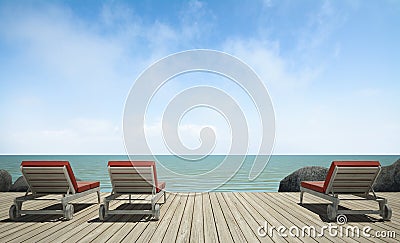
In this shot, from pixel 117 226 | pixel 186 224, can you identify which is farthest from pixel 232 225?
pixel 117 226

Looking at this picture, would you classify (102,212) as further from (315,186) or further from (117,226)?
(315,186)

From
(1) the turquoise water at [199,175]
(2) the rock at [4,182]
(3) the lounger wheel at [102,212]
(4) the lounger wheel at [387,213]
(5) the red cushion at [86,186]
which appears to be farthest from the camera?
(1) the turquoise water at [199,175]

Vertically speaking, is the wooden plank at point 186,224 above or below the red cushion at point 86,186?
below

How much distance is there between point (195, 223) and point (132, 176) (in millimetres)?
1196

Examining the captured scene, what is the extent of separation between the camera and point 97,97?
991 cm

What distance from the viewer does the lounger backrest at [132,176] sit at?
155 inches

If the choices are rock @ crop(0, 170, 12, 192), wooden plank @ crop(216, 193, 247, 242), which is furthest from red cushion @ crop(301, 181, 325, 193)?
rock @ crop(0, 170, 12, 192)

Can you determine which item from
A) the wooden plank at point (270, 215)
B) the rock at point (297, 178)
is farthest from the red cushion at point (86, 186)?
the rock at point (297, 178)

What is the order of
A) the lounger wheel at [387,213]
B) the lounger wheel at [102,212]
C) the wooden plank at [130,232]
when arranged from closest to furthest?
1. the wooden plank at [130,232]
2. the lounger wheel at [102,212]
3. the lounger wheel at [387,213]

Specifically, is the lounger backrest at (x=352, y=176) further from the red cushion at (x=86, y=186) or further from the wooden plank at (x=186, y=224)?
the red cushion at (x=86, y=186)

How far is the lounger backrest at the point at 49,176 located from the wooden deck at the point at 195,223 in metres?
0.41

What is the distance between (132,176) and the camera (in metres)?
3.99

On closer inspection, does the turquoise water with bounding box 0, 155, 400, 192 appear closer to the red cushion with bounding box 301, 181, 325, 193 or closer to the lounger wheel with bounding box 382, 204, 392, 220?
the red cushion with bounding box 301, 181, 325, 193

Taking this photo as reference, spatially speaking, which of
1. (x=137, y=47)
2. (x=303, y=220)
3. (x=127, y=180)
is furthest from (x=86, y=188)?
(x=137, y=47)
